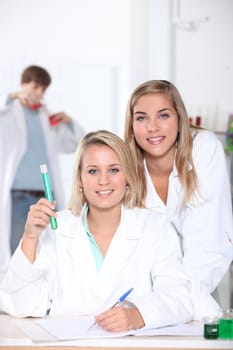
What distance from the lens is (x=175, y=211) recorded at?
197cm

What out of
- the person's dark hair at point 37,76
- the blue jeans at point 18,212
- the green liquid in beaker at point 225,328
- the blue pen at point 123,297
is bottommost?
the blue jeans at point 18,212

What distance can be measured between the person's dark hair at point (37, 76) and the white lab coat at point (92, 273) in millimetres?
2600

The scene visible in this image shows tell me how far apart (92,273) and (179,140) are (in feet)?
1.67

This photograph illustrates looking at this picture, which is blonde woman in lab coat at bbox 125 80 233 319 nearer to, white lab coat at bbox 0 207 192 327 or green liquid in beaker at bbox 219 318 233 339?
white lab coat at bbox 0 207 192 327

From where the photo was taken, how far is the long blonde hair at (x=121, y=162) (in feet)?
5.66

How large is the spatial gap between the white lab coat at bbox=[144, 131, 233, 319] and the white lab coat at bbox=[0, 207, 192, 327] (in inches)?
Answer: 6.0

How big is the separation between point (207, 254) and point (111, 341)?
21.3 inches

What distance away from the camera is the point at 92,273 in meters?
1.62

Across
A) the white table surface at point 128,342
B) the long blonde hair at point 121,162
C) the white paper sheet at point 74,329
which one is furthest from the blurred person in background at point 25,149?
the white table surface at point 128,342

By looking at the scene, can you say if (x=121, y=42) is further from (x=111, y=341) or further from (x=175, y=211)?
(x=111, y=341)

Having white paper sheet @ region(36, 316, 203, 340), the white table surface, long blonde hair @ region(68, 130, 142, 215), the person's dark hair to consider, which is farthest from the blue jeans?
the white table surface

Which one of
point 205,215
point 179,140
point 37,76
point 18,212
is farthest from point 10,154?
point 205,215

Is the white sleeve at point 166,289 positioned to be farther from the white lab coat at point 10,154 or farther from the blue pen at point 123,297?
the white lab coat at point 10,154

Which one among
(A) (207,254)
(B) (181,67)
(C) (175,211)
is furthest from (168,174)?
(B) (181,67)
